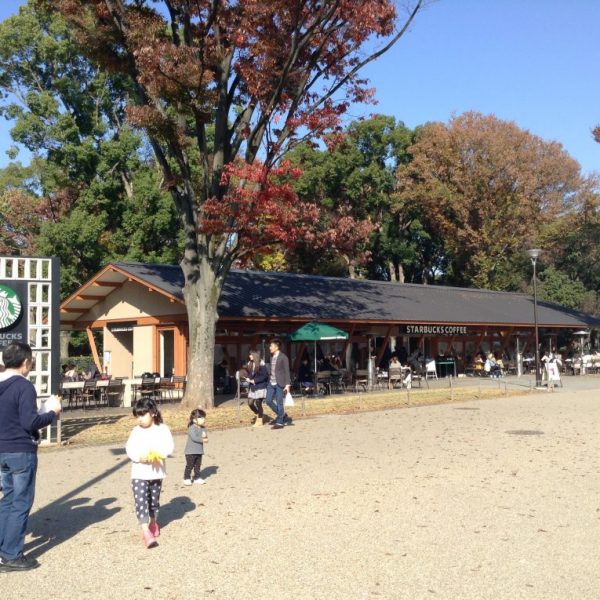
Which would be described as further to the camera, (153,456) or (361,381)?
(361,381)

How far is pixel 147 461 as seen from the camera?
6.61 meters

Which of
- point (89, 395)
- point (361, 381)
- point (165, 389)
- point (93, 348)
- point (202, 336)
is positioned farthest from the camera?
point (93, 348)

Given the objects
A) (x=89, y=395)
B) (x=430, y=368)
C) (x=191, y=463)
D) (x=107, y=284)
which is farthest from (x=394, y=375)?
(x=191, y=463)

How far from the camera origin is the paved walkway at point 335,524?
541 centimetres

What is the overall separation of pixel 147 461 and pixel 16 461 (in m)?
1.16

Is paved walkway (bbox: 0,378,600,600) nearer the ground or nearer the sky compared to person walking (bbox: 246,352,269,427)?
nearer the ground

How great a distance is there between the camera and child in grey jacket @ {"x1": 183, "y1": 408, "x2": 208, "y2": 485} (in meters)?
9.23

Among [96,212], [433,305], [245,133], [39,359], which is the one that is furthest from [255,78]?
[96,212]

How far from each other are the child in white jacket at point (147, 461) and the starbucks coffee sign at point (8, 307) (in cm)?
708

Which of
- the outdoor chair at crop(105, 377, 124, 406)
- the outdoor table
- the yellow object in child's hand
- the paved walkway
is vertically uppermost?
the outdoor table

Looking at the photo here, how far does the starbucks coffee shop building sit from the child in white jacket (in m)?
16.4

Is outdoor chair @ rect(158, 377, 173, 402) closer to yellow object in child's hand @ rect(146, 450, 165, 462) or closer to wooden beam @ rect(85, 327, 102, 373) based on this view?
wooden beam @ rect(85, 327, 102, 373)

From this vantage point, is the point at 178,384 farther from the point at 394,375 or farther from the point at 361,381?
the point at 394,375

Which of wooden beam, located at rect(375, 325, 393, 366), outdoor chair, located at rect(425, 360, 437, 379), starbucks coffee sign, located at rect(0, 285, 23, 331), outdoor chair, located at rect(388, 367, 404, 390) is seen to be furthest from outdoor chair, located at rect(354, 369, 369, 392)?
starbucks coffee sign, located at rect(0, 285, 23, 331)
